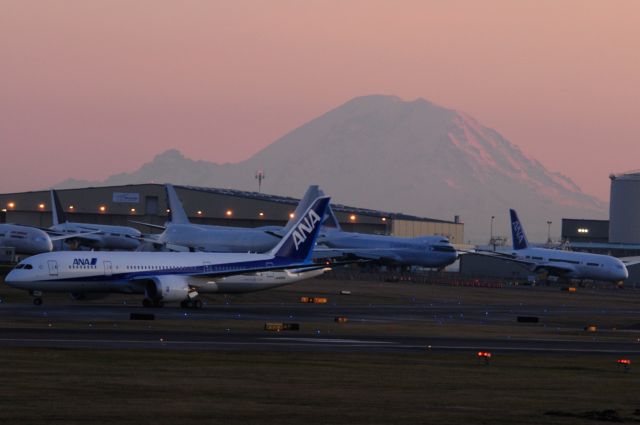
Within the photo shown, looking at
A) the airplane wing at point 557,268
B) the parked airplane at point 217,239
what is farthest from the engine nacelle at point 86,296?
the airplane wing at point 557,268

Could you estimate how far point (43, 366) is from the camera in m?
34.1

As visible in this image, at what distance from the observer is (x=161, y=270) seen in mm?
72750

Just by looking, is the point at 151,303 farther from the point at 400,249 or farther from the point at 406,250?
the point at 400,249

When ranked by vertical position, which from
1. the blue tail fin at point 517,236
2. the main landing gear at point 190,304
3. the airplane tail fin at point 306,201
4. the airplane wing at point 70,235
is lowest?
the main landing gear at point 190,304

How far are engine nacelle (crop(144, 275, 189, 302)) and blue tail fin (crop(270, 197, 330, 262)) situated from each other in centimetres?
Answer: 695

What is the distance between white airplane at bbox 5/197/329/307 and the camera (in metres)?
69.3

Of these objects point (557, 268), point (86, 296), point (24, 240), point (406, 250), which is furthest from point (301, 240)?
point (406, 250)

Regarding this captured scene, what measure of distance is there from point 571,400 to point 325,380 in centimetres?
659

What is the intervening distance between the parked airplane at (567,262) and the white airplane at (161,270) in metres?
65.5

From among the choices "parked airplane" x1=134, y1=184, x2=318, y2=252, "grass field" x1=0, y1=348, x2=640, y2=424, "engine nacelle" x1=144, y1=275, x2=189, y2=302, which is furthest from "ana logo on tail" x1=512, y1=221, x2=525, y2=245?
"grass field" x1=0, y1=348, x2=640, y2=424

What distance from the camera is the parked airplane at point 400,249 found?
15425cm

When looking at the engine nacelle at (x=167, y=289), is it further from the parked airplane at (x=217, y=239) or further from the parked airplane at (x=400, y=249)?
the parked airplane at (x=400, y=249)

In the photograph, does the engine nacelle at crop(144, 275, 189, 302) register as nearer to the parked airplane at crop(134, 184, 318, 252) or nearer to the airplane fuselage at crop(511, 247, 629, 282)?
the parked airplane at crop(134, 184, 318, 252)

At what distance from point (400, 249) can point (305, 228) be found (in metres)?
79.5
